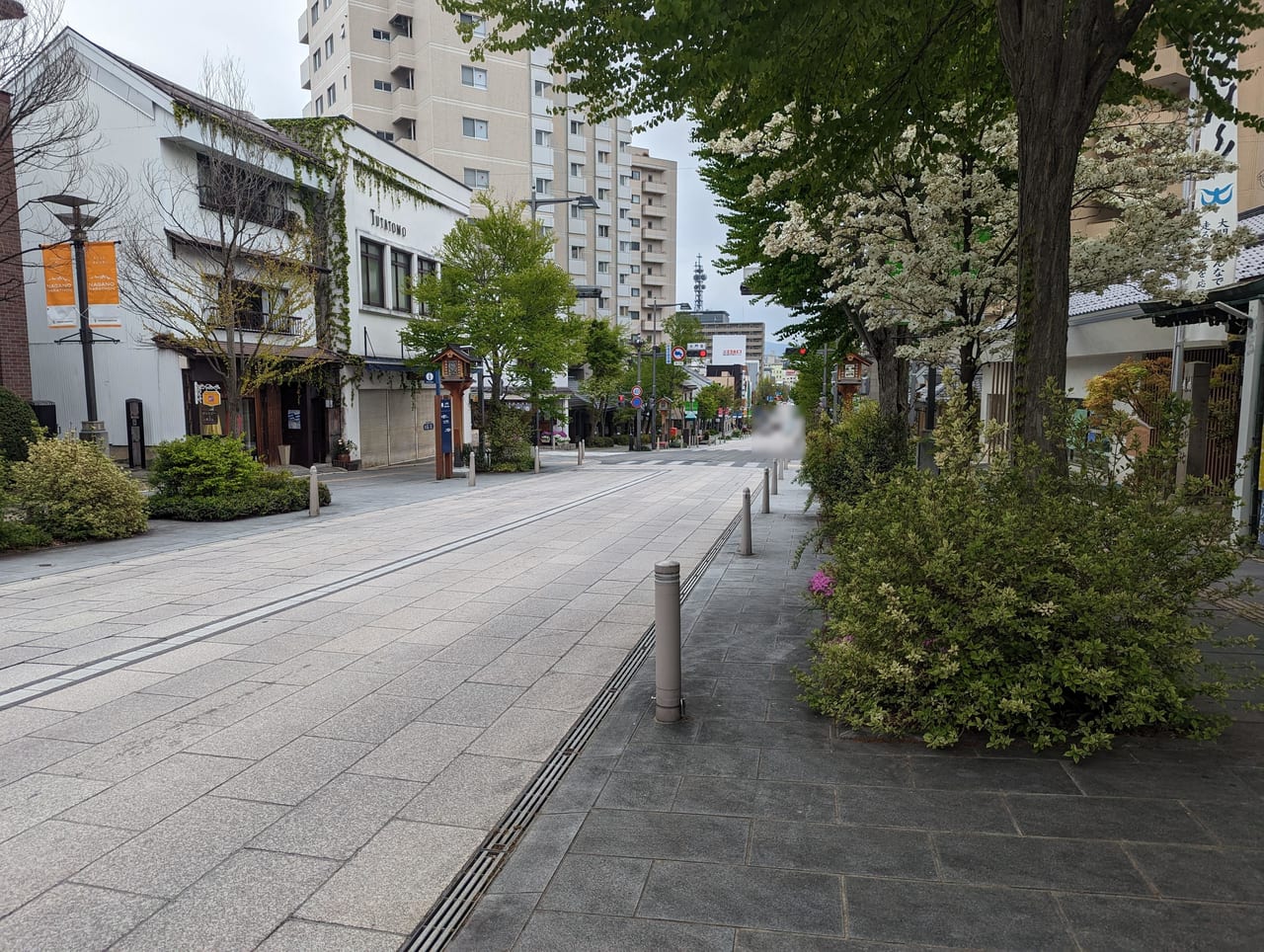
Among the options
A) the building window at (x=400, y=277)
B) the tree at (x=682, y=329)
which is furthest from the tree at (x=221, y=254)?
the tree at (x=682, y=329)

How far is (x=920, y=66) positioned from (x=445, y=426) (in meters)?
19.3

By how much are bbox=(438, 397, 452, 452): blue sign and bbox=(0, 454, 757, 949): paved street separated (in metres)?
13.5

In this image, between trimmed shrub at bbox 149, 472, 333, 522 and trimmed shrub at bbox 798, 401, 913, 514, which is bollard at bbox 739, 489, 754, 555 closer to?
trimmed shrub at bbox 798, 401, 913, 514

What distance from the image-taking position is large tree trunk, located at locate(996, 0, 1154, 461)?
5414 millimetres

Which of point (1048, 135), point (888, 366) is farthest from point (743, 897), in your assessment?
point (888, 366)

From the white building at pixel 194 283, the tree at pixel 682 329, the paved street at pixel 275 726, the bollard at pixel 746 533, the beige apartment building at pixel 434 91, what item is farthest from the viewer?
the tree at pixel 682 329

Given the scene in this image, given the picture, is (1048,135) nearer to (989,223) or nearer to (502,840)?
(502,840)

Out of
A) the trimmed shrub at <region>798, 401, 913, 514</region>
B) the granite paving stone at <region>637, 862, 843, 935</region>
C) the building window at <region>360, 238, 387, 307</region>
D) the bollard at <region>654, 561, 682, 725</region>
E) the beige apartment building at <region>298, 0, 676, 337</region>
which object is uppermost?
the beige apartment building at <region>298, 0, 676, 337</region>

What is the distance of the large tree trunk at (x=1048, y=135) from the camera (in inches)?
213

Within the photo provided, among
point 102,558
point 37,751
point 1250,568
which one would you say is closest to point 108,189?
point 102,558

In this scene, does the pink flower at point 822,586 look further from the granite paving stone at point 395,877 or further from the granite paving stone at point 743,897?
the granite paving stone at point 395,877

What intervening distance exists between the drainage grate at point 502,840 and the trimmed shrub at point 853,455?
6.14 metres

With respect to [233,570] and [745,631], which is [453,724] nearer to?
[745,631]

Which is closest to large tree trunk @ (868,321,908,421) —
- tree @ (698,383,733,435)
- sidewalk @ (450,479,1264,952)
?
sidewalk @ (450,479,1264,952)
